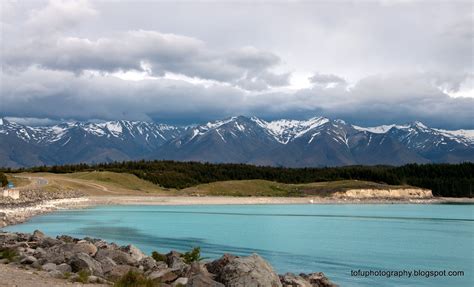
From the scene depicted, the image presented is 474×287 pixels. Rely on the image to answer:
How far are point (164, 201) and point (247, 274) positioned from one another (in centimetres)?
10849

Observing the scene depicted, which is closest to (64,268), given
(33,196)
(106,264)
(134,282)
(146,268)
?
(106,264)

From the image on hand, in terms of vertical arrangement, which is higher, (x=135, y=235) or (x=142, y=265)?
(x=142, y=265)

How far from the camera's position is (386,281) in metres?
28.3

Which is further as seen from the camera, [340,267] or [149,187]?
[149,187]

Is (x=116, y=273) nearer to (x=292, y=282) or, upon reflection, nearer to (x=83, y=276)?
(x=83, y=276)

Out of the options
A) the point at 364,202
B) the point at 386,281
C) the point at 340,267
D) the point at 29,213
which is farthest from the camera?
the point at 364,202

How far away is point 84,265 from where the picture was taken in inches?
778

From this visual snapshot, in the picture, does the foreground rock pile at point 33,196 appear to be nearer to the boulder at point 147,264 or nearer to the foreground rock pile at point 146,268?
the foreground rock pile at point 146,268

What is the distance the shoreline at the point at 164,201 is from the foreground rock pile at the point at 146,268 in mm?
34290

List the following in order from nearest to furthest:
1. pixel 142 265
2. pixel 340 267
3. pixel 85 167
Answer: pixel 142 265 < pixel 340 267 < pixel 85 167

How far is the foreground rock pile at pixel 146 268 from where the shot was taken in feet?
59.8

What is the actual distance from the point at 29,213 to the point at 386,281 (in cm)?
5768

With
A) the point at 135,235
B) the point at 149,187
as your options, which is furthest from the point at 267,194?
the point at 135,235

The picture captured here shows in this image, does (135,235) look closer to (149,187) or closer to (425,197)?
(149,187)
